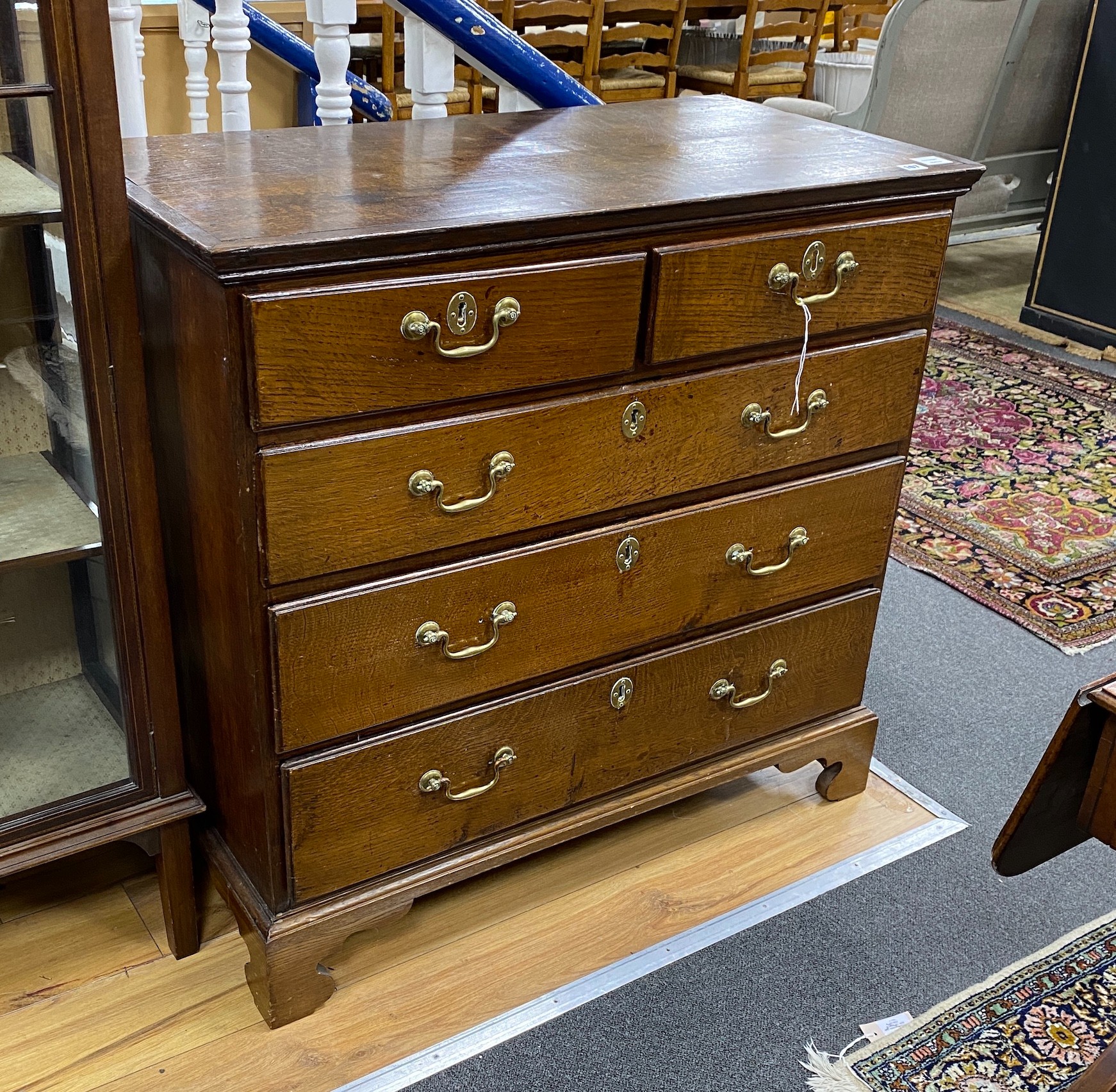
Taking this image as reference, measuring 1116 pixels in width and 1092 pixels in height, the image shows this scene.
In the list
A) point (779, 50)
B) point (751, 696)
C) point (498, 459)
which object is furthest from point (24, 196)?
point (779, 50)

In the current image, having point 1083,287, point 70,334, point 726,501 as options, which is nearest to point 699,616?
point 726,501

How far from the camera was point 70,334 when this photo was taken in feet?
4.37

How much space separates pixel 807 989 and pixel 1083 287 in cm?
317

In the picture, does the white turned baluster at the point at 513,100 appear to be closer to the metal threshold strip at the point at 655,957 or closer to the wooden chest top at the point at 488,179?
the wooden chest top at the point at 488,179

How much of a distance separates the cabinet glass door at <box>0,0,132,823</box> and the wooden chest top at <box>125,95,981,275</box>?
127mm

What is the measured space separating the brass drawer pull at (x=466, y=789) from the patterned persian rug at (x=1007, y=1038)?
54 centimetres

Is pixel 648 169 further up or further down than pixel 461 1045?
further up

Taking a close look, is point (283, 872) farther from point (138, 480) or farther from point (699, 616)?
point (699, 616)

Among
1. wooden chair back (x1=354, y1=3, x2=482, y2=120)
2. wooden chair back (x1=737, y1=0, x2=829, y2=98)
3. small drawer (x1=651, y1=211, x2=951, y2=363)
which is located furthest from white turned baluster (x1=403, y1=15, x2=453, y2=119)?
wooden chair back (x1=737, y1=0, x2=829, y2=98)

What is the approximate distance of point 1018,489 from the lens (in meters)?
3.21

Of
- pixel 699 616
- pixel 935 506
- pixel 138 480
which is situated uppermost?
pixel 138 480

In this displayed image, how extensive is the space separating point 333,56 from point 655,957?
1.44m

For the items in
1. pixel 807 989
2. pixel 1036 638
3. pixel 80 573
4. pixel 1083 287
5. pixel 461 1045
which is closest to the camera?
pixel 80 573

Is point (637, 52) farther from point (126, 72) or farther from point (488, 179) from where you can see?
point (488, 179)
